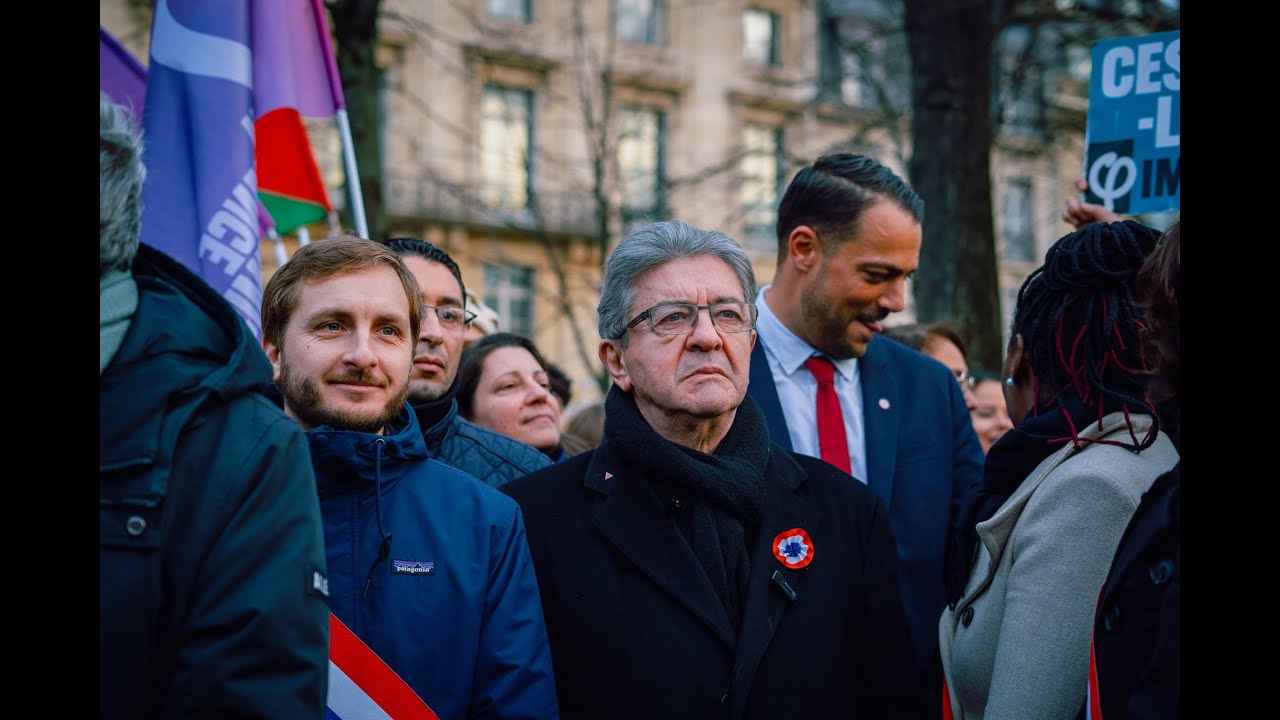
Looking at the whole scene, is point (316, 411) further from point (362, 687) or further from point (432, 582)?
point (362, 687)

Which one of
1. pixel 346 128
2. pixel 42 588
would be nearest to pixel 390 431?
pixel 42 588

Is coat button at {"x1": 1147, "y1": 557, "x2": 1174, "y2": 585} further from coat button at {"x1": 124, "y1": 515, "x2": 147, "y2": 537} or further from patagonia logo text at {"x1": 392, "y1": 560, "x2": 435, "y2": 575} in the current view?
coat button at {"x1": 124, "y1": 515, "x2": 147, "y2": 537}

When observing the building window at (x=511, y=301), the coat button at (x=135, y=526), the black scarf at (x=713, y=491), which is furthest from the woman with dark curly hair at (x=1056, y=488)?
the building window at (x=511, y=301)

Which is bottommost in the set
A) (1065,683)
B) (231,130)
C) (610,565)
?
(1065,683)

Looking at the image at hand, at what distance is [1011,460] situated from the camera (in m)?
2.72

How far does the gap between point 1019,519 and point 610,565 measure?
0.95m

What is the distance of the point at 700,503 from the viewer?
2.70m

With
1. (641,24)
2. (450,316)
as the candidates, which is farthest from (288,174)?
(641,24)

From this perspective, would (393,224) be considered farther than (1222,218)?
Yes

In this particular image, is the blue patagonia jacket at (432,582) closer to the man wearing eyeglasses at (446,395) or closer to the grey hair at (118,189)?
the grey hair at (118,189)

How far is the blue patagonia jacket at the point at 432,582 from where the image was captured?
240 cm

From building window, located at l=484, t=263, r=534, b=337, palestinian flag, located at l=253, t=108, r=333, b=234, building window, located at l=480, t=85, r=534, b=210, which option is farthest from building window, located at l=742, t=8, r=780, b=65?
palestinian flag, located at l=253, t=108, r=333, b=234

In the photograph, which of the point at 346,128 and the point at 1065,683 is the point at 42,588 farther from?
the point at 346,128

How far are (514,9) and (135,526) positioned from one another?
24.1m
